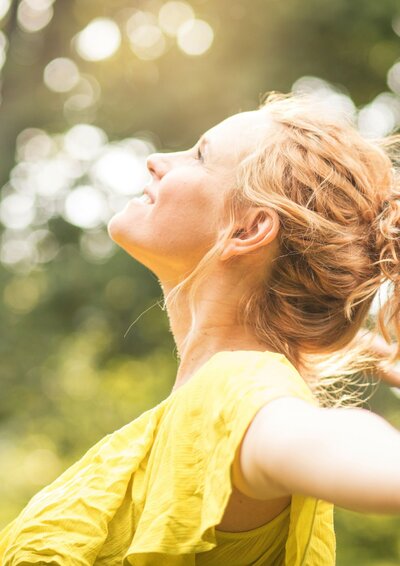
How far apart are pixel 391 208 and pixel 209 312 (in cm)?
44

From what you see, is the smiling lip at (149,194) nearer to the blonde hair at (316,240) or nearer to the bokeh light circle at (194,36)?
the blonde hair at (316,240)

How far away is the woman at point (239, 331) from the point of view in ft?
4.71

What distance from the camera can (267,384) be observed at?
1.34 m

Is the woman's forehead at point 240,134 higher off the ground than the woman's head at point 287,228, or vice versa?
the woman's forehead at point 240,134

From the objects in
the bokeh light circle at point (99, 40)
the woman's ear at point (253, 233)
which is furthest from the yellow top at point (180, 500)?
the bokeh light circle at point (99, 40)

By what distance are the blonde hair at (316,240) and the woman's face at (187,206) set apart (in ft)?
0.10

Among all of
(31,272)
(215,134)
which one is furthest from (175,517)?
Result: (31,272)

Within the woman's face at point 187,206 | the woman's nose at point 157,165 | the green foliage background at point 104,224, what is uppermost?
the woman's nose at point 157,165

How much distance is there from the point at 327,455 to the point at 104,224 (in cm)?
788

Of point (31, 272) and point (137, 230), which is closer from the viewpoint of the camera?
point (137, 230)

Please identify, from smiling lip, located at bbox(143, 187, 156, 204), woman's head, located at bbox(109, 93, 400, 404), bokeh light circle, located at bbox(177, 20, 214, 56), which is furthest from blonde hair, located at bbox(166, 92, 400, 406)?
bokeh light circle, located at bbox(177, 20, 214, 56)

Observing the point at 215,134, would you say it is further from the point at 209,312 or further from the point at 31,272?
the point at 31,272

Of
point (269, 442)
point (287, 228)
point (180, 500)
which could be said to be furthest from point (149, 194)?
point (269, 442)

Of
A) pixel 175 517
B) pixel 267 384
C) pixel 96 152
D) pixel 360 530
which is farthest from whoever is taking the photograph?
pixel 96 152
